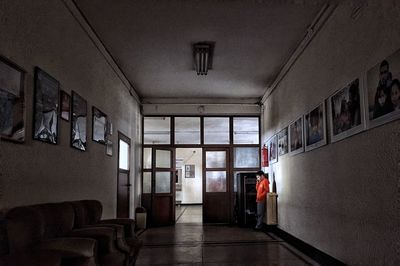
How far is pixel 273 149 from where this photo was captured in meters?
9.17

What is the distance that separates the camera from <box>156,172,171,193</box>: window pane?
35.8ft

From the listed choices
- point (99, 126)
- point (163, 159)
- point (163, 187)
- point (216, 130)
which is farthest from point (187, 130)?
point (99, 126)

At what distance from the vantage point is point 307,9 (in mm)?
5324

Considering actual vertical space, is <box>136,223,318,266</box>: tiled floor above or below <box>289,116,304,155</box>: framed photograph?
below

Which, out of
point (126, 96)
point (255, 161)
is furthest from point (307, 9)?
point (255, 161)

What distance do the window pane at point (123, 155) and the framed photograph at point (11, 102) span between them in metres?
4.68

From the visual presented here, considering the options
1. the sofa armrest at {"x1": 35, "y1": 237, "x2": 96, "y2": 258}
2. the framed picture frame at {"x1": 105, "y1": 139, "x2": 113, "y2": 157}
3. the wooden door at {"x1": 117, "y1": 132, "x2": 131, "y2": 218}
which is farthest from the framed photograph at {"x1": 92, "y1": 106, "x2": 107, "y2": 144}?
the sofa armrest at {"x1": 35, "y1": 237, "x2": 96, "y2": 258}

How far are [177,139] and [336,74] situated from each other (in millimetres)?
6721

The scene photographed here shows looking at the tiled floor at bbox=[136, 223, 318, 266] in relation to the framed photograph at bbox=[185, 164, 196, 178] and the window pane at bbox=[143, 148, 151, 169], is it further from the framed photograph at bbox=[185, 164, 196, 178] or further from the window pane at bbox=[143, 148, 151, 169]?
the framed photograph at bbox=[185, 164, 196, 178]

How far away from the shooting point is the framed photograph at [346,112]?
4.14 m

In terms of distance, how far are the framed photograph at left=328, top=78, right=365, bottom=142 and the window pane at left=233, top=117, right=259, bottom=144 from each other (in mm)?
6058

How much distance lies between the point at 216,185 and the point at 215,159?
77 cm

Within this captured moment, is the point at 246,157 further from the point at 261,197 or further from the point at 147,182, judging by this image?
the point at 147,182

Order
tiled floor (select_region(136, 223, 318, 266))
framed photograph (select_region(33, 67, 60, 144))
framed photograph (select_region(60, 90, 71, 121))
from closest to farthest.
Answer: framed photograph (select_region(33, 67, 60, 144)), framed photograph (select_region(60, 90, 71, 121)), tiled floor (select_region(136, 223, 318, 266))
